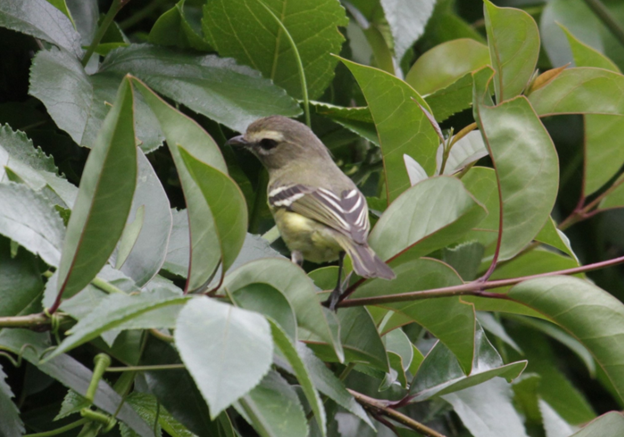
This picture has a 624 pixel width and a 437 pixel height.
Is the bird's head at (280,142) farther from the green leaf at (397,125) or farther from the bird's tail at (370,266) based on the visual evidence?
the bird's tail at (370,266)

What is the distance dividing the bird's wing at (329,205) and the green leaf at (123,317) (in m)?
0.51

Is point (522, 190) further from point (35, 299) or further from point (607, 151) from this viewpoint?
point (35, 299)

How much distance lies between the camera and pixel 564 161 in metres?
2.53

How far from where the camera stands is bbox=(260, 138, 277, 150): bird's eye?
166 centimetres

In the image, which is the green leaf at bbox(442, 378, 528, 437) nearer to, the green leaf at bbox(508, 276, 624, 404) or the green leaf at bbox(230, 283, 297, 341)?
the green leaf at bbox(508, 276, 624, 404)

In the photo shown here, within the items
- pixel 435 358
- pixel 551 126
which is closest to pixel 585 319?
→ pixel 435 358

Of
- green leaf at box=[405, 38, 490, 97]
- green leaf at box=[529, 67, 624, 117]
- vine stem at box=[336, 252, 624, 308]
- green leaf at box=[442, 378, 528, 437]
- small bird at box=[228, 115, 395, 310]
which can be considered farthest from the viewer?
green leaf at box=[405, 38, 490, 97]

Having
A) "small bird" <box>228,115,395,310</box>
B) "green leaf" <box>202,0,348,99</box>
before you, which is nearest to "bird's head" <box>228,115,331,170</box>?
"small bird" <box>228,115,395,310</box>

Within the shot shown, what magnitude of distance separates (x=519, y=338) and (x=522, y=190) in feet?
4.95

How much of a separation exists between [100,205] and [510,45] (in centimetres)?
68

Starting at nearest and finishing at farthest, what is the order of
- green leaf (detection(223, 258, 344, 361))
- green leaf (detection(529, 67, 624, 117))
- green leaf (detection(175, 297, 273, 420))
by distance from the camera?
green leaf (detection(175, 297, 273, 420))
green leaf (detection(223, 258, 344, 361))
green leaf (detection(529, 67, 624, 117))

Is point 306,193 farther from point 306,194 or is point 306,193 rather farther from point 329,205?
point 329,205

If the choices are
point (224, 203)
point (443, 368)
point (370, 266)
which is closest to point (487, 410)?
point (443, 368)

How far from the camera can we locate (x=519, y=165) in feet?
3.16
